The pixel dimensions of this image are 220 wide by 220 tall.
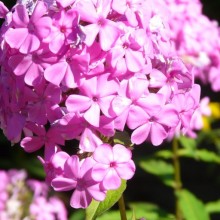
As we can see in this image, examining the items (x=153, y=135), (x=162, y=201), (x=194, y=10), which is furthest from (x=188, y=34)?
(x=162, y=201)

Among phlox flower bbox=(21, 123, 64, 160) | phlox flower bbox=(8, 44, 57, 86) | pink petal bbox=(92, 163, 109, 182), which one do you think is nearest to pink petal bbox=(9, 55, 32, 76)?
phlox flower bbox=(8, 44, 57, 86)

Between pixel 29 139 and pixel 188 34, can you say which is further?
pixel 188 34

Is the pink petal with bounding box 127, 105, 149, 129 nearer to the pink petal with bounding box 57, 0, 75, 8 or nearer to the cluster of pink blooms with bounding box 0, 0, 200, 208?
the cluster of pink blooms with bounding box 0, 0, 200, 208

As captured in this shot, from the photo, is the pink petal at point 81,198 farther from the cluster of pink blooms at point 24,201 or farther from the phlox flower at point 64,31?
the cluster of pink blooms at point 24,201

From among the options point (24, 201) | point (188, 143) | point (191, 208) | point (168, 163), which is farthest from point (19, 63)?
point (168, 163)

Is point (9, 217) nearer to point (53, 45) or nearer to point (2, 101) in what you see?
point (2, 101)

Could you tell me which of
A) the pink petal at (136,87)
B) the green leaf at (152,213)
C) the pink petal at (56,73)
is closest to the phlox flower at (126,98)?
the pink petal at (136,87)
